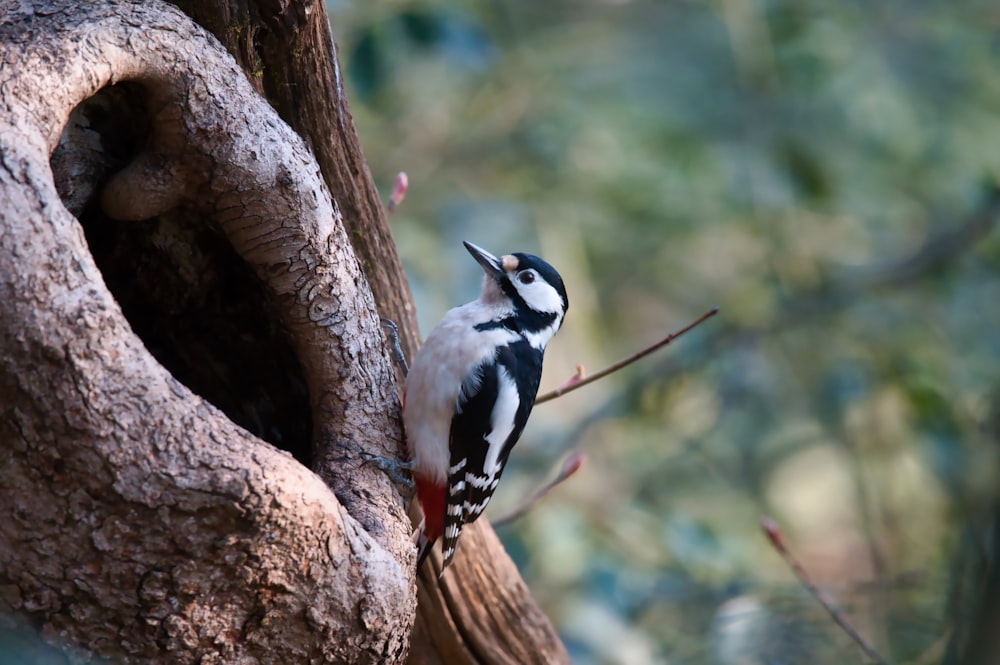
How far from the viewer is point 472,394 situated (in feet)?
11.3

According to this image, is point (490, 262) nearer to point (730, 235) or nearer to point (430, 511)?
point (430, 511)

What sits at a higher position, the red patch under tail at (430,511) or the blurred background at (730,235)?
the red patch under tail at (430,511)

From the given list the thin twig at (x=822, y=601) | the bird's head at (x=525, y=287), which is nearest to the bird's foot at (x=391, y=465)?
the bird's head at (x=525, y=287)

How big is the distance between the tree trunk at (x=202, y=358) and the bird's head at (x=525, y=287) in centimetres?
50

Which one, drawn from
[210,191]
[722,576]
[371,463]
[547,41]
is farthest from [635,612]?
[547,41]

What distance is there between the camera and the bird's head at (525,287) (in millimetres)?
3824

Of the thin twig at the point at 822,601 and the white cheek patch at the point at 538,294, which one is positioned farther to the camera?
the white cheek patch at the point at 538,294

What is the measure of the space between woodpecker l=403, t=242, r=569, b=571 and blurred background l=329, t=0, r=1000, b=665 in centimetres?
114

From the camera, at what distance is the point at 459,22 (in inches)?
164

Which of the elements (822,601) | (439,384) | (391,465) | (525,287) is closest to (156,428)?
(391,465)

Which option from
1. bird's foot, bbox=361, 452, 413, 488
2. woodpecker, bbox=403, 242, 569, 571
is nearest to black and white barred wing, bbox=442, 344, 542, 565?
woodpecker, bbox=403, 242, 569, 571

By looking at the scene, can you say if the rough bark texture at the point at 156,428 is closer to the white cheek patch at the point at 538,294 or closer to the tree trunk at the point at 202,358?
the tree trunk at the point at 202,358

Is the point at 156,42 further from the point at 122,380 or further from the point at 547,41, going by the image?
the point at 547,41

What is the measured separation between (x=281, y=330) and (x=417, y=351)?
21.5 inches
